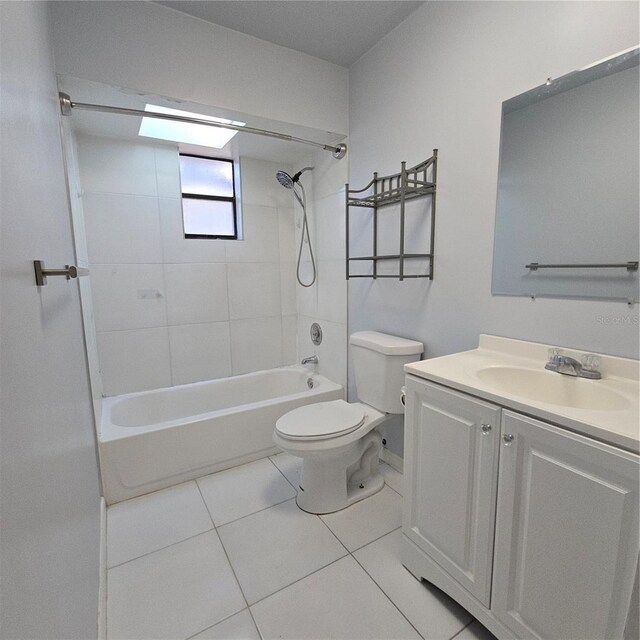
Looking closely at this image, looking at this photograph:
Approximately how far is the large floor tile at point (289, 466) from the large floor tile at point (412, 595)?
23.5 inches

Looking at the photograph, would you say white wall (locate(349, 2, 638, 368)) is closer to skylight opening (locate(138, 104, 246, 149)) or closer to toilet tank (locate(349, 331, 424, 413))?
toilet tank (locate(349, 331, 424, 413))

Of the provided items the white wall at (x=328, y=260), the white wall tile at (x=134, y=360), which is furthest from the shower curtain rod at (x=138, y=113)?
the white wall tile at (x=134, y=360)

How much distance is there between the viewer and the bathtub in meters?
1.82

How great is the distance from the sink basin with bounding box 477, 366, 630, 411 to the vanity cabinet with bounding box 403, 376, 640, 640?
0.22 meters

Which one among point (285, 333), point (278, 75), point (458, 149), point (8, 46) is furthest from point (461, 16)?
point (285, 333)

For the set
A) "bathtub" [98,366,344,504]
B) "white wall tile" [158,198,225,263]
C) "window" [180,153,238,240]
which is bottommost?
"bathtub" [98,366,344,504]

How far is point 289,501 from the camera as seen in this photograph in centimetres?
182

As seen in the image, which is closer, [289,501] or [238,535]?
[238,535]

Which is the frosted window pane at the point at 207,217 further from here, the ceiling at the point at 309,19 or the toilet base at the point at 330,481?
the toilet base at the point at 330,481

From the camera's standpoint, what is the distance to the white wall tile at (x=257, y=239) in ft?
9.09

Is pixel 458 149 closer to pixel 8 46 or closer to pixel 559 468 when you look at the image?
pixel 559 468

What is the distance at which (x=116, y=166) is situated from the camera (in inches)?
90.7

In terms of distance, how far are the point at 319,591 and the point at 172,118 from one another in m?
2.18

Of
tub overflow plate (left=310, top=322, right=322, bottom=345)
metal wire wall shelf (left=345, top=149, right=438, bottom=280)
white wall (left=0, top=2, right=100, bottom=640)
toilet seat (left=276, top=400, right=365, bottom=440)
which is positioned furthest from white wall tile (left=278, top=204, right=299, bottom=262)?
white wall (left=0, top=2, right=100, bottom=640)
